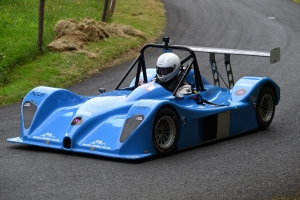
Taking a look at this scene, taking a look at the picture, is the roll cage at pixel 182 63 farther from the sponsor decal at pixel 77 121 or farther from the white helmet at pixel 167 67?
the sponsor decal at pixel 77 121

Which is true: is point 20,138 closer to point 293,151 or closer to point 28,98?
point 28,98

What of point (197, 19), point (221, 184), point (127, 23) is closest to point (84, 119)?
point (221, 184)

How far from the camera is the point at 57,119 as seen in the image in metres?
10.9

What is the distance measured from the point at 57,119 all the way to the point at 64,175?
2.02 metres

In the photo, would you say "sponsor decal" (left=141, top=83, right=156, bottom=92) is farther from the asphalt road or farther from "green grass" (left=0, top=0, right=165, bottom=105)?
"green grass" (left=0, top=0, right=165, bottom=105)

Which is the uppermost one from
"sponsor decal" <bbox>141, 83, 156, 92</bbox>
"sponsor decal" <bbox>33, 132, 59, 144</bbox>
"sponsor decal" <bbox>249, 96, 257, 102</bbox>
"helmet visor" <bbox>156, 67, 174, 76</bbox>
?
"helmet visor" <bbox>156, 67, 174, 76</bbox>

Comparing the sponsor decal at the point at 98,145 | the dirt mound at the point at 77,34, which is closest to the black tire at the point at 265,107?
the sponsor decal at the point at 98,145

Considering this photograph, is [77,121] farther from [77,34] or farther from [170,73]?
[77,34]

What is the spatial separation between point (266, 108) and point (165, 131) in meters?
2.90

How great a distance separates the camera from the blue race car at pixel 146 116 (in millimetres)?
9953

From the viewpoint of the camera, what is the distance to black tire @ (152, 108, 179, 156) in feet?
33.0

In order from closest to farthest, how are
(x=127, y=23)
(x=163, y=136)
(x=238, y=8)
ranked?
(x=163, y=136) < (x=127, y=23) < (x=238, y=8)

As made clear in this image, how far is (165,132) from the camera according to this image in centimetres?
1035

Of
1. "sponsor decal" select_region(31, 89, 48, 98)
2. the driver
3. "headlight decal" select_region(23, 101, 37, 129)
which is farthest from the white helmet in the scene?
"headlight decal" select_region(23, 101, 37, 129)
